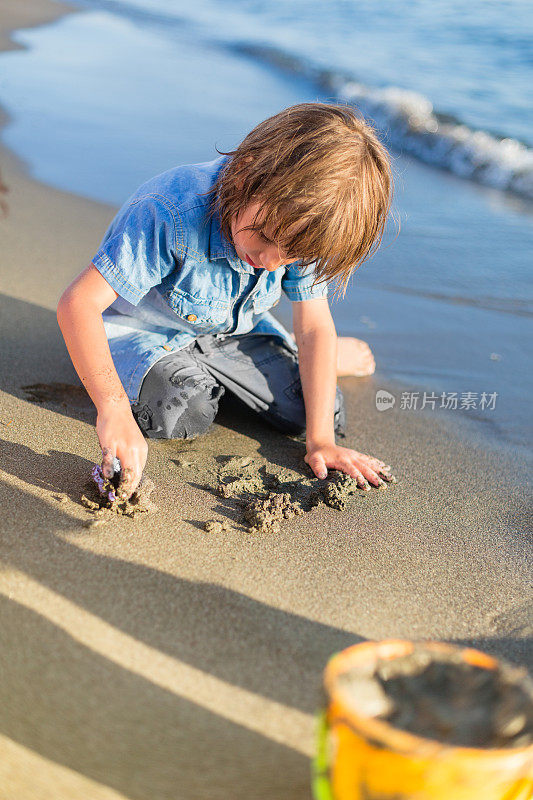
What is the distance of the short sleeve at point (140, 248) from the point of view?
2.27 metres

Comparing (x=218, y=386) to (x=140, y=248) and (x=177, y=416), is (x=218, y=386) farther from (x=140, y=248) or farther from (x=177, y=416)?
(x=140, y=248)

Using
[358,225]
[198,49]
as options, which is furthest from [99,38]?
[358,225]

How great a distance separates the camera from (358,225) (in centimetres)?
206

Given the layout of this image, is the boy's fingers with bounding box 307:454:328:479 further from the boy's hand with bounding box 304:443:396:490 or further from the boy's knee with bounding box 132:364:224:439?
the boy's knee with bounding box 132:364:224:439

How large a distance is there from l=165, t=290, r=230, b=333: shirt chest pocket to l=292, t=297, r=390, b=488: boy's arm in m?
0.30

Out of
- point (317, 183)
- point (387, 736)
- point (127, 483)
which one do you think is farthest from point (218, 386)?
point (387, 736)

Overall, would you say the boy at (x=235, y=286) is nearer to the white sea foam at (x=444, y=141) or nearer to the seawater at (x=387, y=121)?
the seawater at (x=387, y=121)

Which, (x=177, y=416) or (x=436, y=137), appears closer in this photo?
(x=177, y=416)

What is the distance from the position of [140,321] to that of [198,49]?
30.3ft

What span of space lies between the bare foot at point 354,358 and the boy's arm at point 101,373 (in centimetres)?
113

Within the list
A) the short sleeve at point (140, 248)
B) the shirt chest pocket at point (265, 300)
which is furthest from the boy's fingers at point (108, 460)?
the shirt chest pocket at point (265, 300)

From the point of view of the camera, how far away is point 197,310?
257 centimetres

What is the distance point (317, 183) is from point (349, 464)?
913mm

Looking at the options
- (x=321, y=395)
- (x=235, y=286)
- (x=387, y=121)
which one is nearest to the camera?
(x=235, y=286)
